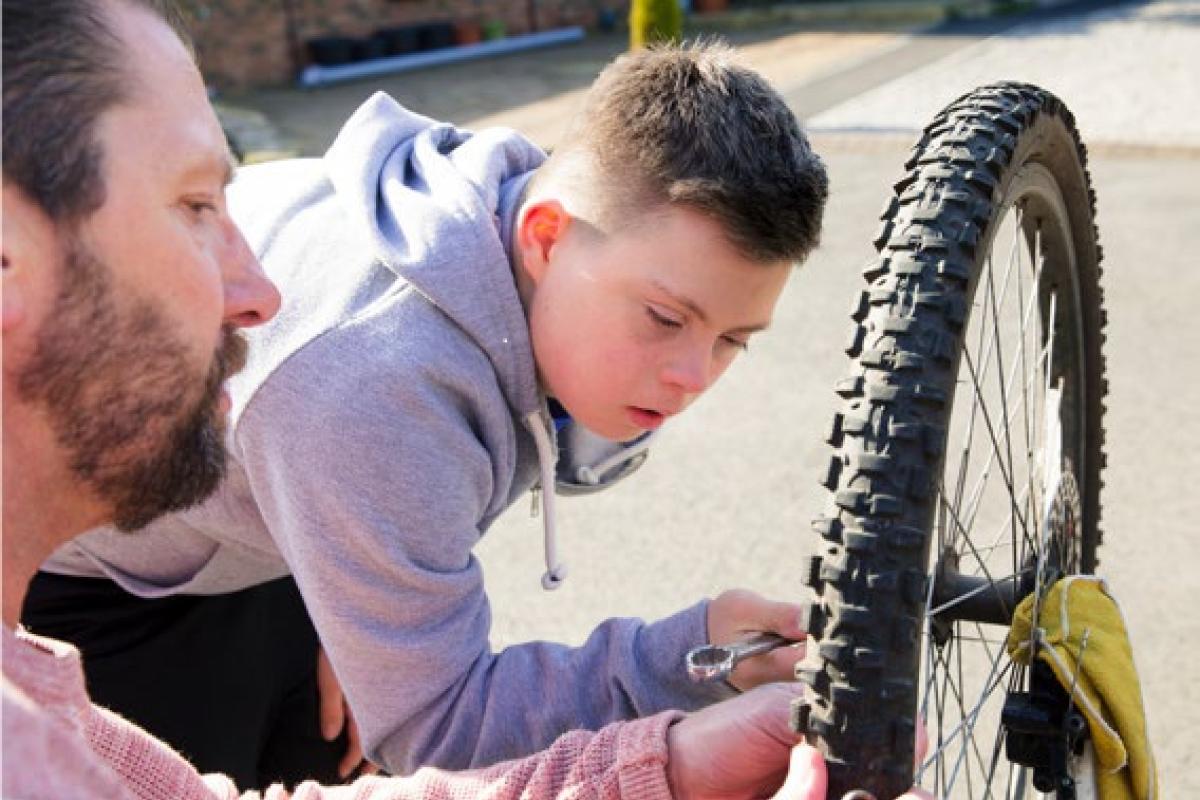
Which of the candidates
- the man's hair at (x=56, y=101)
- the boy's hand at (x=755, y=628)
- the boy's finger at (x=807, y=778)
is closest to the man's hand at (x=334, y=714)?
the boy's hand at (x=755, y=628)

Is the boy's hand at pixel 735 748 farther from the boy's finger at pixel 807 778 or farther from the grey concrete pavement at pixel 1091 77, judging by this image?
the grey concrete pavement at pixel 1091 77

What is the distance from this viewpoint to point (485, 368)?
74.4 inches

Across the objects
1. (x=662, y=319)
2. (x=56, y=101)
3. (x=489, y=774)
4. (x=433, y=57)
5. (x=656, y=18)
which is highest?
(x=56, y=101)

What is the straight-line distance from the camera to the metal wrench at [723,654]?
5.66 ft

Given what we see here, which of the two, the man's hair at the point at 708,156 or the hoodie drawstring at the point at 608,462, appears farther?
the hoodie drawstring at the point at 608,462

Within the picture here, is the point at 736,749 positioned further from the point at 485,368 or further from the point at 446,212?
the point at 446,212

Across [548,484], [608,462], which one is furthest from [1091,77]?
[548,484]

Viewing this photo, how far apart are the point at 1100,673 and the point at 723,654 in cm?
43

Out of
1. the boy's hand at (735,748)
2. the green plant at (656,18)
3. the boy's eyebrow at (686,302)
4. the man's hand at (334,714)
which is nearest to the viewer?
the boy's hand at (735,748)

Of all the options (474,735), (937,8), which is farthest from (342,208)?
(937,8)

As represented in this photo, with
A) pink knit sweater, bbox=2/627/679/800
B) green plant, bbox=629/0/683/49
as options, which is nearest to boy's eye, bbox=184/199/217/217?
pink knit sweater, bbox=2/627/679/800

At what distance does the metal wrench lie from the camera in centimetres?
173

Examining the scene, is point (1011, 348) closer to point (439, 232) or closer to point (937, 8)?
point (439, 232)

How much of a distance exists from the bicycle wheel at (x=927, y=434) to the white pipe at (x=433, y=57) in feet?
44.3
